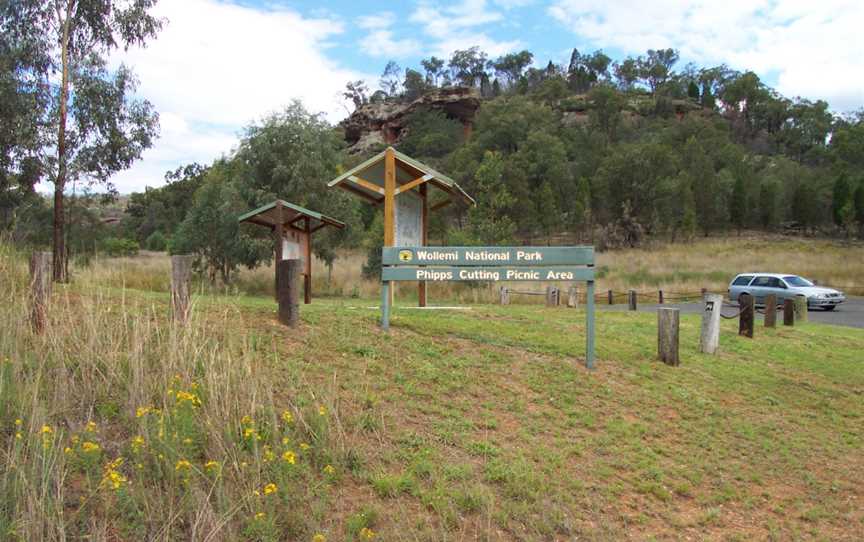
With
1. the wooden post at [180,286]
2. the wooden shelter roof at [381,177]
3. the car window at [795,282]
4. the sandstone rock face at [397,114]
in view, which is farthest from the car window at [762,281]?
the sandstone rock face at [397,114]

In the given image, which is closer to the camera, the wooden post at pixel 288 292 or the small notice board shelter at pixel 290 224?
the wooden post at pixel 288 292

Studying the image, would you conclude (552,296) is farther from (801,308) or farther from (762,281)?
(762,281)

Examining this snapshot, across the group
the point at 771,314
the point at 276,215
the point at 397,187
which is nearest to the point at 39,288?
the point at 276,215

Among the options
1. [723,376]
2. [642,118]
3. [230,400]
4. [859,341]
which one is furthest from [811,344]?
[642,118]

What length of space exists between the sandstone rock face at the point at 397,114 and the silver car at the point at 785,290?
268ft

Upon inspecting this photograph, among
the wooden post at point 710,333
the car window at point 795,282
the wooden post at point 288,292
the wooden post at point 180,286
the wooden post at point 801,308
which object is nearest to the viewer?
the wooden post at point 180,286

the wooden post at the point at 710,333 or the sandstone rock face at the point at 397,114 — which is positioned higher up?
the sandstone rock face at the point at 397,114

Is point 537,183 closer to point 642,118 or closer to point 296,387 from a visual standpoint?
point 642,118

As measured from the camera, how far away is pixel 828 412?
8.70 meters

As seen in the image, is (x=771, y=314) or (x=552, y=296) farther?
(x=552, y=296)

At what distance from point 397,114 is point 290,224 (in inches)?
3913

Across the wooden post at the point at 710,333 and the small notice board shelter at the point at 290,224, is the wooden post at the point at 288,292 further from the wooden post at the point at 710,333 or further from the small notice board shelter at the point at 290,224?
the wooden post at the point at 710,333

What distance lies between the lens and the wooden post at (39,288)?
5.83 meters

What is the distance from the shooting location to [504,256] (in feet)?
27.6
